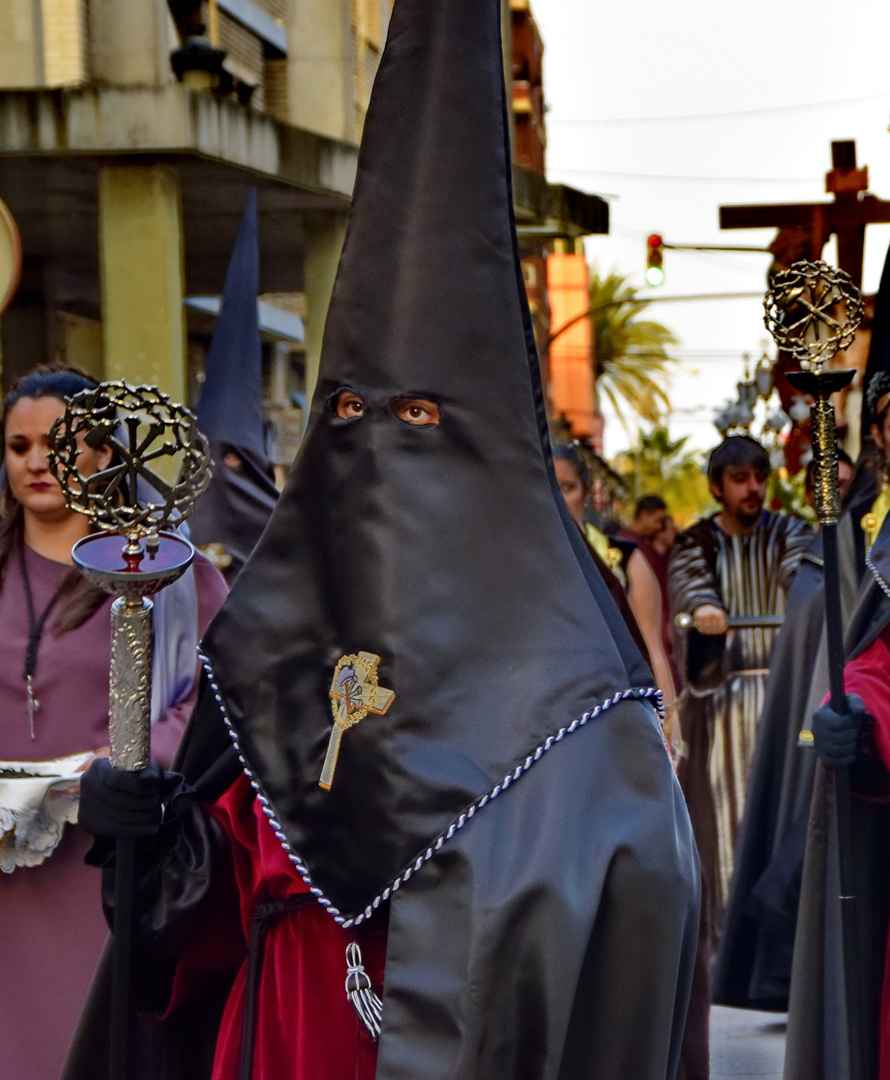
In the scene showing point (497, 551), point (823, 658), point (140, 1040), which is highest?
point (497, 551)

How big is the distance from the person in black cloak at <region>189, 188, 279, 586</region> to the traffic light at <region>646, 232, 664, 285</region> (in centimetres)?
1243

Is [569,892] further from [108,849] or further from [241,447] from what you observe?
[241,447]

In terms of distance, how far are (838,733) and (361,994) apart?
5.50 feet

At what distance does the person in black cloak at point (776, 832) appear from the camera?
21.2ft

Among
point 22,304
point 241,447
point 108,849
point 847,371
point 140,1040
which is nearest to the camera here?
point 108,849

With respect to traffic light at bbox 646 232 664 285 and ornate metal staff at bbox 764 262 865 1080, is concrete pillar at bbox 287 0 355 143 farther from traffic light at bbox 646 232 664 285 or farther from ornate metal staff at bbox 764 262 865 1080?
ornate metal staff at bbox 764 262 865 1080

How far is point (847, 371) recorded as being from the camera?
12.8ft

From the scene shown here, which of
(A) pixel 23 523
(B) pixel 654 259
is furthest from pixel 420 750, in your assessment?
(B) pixel 654 259

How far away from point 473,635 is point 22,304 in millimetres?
12273

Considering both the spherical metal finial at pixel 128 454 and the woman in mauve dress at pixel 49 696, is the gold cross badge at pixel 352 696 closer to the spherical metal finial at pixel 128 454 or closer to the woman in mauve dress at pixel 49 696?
the spherical metal finial at pixel 128 454

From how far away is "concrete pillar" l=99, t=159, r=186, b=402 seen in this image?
1081 centimetres

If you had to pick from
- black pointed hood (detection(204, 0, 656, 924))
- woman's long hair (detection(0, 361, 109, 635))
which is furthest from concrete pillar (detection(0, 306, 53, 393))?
black pointed hood (detection(204, 0, 656, 924))

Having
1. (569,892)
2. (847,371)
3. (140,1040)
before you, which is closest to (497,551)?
(569,892)

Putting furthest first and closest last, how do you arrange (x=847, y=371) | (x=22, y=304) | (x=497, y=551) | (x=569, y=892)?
(x=22, y=304)
(x=847, y=371)
(x=497, y=551)
(x=569, y=892)
